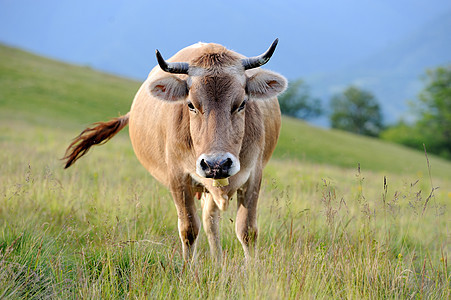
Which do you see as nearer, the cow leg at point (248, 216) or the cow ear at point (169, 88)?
the cow ear at point (169, 88)

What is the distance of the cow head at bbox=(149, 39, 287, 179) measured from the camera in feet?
12.6

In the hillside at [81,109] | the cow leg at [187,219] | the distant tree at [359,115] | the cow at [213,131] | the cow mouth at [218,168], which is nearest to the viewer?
the cow mouth at [218,168]

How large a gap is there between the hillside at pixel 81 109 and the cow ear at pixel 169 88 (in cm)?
1830

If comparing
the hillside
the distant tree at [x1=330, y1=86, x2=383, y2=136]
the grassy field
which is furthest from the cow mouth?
the distant tree at [x1=330, y1=86, x2=383, y2=136]

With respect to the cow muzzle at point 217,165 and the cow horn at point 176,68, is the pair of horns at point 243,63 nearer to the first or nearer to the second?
the cow horn at point 176,68

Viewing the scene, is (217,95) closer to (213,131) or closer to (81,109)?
(213,131)

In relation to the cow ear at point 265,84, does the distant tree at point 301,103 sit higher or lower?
higher

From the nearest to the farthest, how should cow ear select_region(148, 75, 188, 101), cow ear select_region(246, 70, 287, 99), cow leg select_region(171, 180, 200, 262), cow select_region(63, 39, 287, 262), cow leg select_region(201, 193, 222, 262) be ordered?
cow select_region(63, 39, 287, 262)
cow ear select_region(148, 75, 188, 101)
cow ear select_region(246, 70, 287, 99)
cow leg select_region(171, 180, 200, 262)
cow leg select_region(201, 193, 222, 262)

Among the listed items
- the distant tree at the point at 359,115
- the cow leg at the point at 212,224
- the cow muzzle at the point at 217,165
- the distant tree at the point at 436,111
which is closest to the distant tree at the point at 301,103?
the distant tree at the point at 359,115

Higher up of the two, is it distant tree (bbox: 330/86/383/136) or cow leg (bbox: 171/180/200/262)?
distant tree (bbox: 330/86/383/136)

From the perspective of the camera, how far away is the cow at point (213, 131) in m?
4.07

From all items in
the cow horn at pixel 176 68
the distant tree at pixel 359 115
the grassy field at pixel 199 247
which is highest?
the distant tree at pixel 359 115

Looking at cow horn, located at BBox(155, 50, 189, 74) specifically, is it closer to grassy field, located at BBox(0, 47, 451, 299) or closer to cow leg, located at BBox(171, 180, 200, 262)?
cow leg, located at BBox(171, 180, 200, 262)

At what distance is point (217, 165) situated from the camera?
3.74 m
